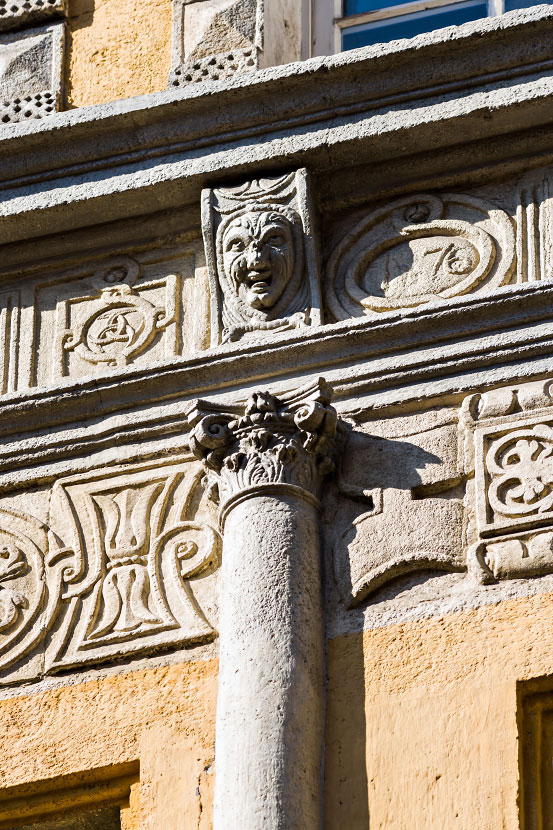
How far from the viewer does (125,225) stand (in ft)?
19.6

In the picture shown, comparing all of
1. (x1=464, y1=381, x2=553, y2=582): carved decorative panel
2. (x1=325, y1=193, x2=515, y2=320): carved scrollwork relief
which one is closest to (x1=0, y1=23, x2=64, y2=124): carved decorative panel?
(x1=325, y1=193, x2=515, y2=320): carved scrollwork relief

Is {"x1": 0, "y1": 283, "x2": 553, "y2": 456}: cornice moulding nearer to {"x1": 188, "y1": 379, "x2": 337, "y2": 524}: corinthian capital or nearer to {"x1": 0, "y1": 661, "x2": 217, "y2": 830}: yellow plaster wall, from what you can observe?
{"x1": 188, "y1": 379, "x2": 337, "y2": 524}: corinthian capital

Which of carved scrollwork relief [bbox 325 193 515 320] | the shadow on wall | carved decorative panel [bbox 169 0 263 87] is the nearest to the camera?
the shadow on wall

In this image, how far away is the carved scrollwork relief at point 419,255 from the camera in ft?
18.4

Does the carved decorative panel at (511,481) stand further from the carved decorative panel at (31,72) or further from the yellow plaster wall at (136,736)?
the carved decorative panel at (31,72)

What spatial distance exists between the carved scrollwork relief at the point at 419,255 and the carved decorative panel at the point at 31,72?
39.7 inches

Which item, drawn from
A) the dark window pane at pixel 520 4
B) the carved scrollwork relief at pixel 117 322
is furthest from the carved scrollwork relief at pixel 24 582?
the dark window pane at pixel 520 4

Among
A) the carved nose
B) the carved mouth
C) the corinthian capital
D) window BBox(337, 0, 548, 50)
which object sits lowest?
the corinthian capital

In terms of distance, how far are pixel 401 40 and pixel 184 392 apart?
104 cm

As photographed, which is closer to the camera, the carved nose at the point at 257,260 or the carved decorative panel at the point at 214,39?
the carved nose at the point at 257,260

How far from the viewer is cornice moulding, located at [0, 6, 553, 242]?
18.7ft

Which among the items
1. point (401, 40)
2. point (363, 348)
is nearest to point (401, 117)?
point (401, 40)

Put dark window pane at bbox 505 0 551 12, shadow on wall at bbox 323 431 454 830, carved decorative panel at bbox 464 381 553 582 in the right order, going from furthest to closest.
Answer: dark window pane at bbox 505 0 551 12 < carved decorative panel at bbox 464 381 553 582 < shadow on wall at bbox 323 431 454 830

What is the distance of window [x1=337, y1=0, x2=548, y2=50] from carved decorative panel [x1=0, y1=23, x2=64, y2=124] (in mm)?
788
